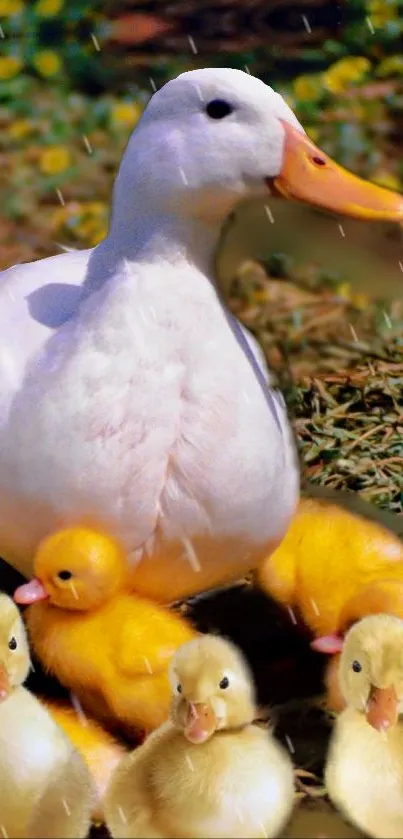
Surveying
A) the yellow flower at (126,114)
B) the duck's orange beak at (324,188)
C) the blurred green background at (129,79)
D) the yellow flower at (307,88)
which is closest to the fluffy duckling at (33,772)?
the duck's orange beak at (324,188)

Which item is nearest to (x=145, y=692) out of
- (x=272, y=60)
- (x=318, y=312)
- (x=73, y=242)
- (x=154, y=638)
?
(x=154, y=638)

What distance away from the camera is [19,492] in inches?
80.7

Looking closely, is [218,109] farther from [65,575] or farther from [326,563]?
[326,563]

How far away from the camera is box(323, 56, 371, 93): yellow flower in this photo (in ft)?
15.1

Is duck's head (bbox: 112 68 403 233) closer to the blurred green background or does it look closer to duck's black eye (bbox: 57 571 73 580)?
duck's black eye (bbox: 57 571 73 580)

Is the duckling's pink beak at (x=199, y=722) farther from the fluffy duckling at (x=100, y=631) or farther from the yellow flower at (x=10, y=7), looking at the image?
the yellow flower at (x=10, y=7)

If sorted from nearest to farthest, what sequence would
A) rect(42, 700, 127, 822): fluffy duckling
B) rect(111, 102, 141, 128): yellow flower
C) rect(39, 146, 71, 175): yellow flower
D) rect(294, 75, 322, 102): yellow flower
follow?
rect(42, 700, 127, 822): fluffy duckling → rect(39, 146, 71, 175): yellow flower → rect(111, 102, 141, 128): yellow flower → rect(294, 75, 322, 102): yellow flower

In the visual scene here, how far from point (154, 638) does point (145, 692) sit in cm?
7

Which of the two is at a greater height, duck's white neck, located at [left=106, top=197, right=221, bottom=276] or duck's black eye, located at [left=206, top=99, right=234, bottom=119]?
duck's black eye, located at [left=206, top=99, right=234, bottom=119]

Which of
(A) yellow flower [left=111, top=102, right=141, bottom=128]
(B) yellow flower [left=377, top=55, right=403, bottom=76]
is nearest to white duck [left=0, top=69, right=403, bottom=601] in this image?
(A) yellow flower [left=111, top=102, right=141, bottom=128]

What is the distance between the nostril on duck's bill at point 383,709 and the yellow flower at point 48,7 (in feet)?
11.4

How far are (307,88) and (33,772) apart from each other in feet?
10.2

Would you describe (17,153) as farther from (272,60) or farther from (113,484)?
(113,484)

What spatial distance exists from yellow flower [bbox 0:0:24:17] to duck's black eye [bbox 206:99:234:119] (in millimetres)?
3023
